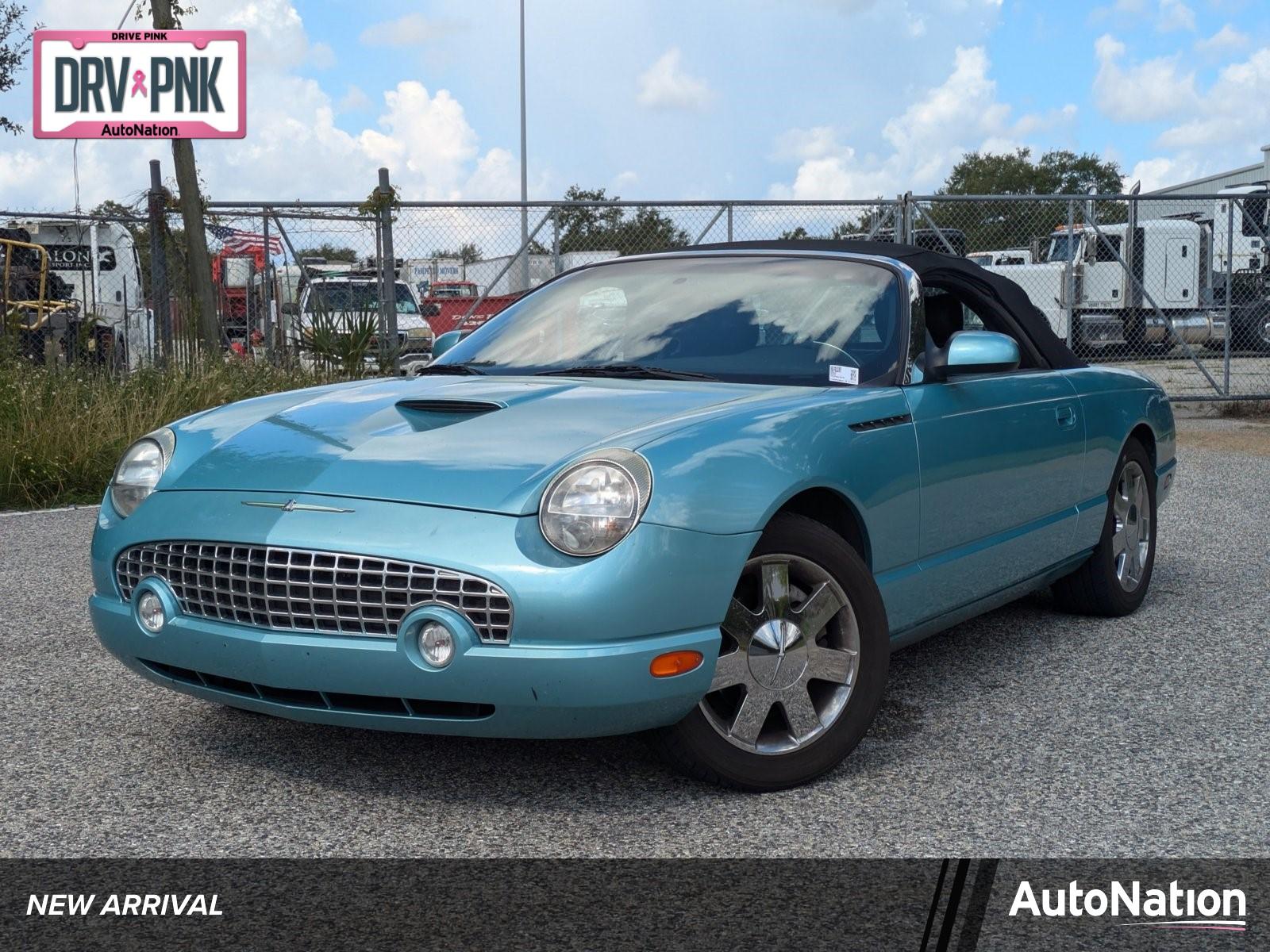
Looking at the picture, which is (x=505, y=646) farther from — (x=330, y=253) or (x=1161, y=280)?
(x=1161, y=280)

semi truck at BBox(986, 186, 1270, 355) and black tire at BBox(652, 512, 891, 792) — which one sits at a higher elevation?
semi truck at BBox(986, 186, 1270, 355)

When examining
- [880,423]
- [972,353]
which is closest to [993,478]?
[972,353]

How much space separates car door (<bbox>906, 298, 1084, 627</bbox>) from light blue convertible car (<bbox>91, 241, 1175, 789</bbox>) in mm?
14

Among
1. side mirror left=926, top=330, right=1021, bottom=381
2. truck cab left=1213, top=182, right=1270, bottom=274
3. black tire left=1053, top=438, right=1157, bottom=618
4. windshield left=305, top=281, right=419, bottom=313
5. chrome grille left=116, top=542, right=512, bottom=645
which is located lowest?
black tire left=1053, top=438, right=1157, bottom=618

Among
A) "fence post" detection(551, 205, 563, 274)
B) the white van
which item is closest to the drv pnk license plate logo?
"fence post" detection(551, 205, 563, 274)

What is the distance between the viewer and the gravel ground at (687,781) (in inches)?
130

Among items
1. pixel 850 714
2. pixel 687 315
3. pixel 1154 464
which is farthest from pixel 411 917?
pixel 1154 464

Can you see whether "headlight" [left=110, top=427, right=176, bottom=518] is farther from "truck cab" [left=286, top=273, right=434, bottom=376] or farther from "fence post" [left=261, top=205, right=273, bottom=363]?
"fence post" [left=261, top=205, right=273, bottom=363]

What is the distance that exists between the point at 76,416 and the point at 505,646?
7.41m

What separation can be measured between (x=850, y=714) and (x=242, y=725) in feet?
5.66

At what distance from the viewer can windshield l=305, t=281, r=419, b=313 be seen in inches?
503

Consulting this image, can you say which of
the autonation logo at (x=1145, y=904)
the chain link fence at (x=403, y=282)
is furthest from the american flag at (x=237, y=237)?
the autonation logo at (x=1145, y=904)

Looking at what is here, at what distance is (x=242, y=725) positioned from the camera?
4.23 metres

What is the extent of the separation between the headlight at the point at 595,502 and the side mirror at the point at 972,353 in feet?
4.46
